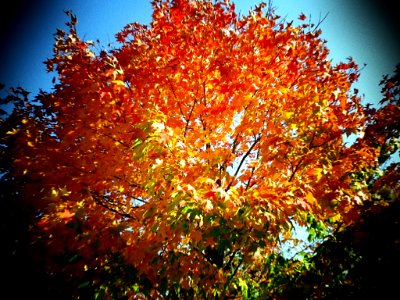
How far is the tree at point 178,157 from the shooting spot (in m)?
3.37

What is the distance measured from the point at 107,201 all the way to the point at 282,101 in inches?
175

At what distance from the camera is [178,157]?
3756mm

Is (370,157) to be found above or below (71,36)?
below

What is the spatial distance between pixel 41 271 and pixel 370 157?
247 inches

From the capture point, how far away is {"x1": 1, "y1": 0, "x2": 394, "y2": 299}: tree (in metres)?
3.37

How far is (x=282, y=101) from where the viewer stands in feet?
16.4

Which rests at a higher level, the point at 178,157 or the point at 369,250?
the point at 178,157

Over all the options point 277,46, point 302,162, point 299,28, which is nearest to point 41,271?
point 302,162

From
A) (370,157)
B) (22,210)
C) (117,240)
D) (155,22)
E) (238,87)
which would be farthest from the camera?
(155,22)

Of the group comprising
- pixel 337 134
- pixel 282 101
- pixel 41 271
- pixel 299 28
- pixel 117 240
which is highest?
pixel 299 28

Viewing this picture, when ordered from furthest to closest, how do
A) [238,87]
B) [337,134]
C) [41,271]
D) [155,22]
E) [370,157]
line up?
[155,22]
[238,87]
[370,157]
[337,134]
[41,271]

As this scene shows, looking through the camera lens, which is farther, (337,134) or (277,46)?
(277,46)

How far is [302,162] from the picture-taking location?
14.0 ft

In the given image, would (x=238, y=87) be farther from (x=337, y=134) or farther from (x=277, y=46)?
(x=337, y=134)
